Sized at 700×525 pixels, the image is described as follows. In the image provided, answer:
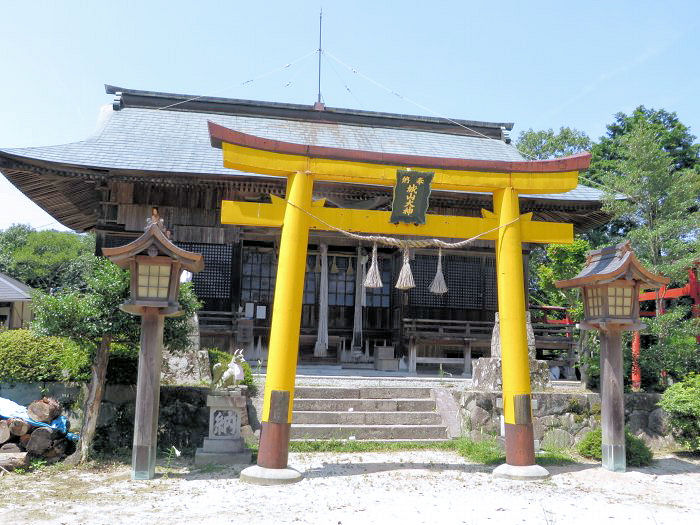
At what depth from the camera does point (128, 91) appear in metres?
16.2

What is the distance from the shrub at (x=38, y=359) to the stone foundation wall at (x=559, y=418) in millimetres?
6222

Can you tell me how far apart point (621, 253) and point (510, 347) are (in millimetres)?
2148

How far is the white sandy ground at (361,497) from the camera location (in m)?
5.63

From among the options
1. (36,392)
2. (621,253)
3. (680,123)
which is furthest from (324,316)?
(680,123)

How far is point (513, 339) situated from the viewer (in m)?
7.65

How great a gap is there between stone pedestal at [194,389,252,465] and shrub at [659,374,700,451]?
22.6 ft

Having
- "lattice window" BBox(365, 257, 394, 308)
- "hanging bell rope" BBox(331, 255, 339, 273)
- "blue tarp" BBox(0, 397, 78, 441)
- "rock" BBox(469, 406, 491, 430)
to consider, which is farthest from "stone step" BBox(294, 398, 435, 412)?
"hanging bell rope" BBox(331, 255, 339, 273)

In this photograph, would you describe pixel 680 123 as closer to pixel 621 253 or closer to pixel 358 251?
pixel 358 251

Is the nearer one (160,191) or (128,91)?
(160,191)

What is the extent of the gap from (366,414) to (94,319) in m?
4.56

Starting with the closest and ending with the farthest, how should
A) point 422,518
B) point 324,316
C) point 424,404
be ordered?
point 422,518 < point 424,404 < point 324,316

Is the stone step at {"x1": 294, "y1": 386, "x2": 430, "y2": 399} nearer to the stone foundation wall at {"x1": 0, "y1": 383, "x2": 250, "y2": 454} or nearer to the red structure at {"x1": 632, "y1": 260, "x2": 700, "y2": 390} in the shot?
the stone foundation wall at {"x1": 0, "y1": 383, "x2": 250, "y2": 454}

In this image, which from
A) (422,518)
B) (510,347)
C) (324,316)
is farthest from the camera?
(324,316)

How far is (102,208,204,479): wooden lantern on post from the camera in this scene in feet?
22.8
